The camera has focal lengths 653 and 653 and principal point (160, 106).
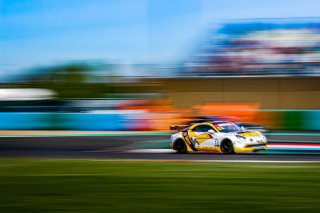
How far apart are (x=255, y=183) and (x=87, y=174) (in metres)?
2.60

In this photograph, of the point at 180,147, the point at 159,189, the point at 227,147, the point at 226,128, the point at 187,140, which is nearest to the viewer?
the point at 159,189

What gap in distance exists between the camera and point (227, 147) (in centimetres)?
1591

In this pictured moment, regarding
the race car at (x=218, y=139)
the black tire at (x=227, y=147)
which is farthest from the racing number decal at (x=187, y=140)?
the black tire at (x=227, y=147)

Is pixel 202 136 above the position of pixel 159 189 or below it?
below

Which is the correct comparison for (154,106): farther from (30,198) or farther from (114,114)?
(30,198)

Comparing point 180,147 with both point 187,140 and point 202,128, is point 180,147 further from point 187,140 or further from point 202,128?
point 202,128

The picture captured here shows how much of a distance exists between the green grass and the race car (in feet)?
15.6

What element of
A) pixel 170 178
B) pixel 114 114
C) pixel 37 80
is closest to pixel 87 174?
pixel 170 178

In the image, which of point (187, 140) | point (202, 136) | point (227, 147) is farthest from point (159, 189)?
point (187, 140)

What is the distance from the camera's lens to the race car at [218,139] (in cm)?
1573

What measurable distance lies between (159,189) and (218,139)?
841 cm

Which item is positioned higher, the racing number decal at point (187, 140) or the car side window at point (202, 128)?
the car side window at point (202, 128)

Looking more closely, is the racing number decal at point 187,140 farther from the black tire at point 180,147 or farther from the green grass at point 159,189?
the green grass at point 159,189

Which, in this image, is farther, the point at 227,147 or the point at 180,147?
the point at 180,147
